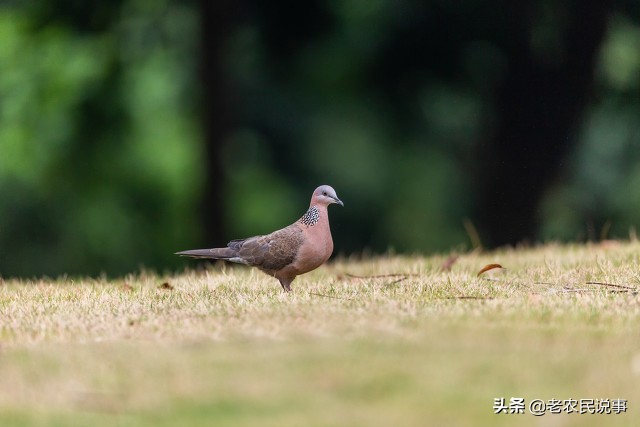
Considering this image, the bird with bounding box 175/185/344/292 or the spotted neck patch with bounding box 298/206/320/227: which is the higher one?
the spotted neck patch with bounding box 298/206/320/227

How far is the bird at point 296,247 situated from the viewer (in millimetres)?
6973

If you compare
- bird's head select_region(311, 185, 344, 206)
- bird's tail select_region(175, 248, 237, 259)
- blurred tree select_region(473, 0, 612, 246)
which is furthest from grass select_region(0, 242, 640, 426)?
blurred tree select_region(473, 0, 612, 246)

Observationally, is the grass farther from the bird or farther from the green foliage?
the green foliage

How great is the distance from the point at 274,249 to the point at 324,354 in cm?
221

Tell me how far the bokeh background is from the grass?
752 centimetres

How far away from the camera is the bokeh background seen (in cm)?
1437

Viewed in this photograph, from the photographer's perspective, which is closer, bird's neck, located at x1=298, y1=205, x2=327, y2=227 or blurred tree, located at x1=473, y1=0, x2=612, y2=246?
Result: bird's neck, located at x1=298, y1=205, x2=327, y2=227

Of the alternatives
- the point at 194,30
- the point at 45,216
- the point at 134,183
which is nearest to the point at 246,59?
the point at 194,30

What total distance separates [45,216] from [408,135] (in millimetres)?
5164

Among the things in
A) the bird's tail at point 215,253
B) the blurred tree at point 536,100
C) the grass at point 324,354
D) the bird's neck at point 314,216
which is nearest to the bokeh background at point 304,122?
the blurred tree at point 536,100

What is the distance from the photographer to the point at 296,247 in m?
6.98

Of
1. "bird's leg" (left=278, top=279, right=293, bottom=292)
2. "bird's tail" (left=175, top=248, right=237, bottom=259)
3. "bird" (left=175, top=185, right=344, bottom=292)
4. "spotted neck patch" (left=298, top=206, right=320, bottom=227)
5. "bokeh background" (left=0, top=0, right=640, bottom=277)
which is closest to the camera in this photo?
"bird" (left=175, top=185, right=344, bottom=292)

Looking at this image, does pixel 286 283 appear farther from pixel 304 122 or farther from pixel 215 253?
pixel 304 122

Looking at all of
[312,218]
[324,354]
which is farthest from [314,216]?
[324,354]
